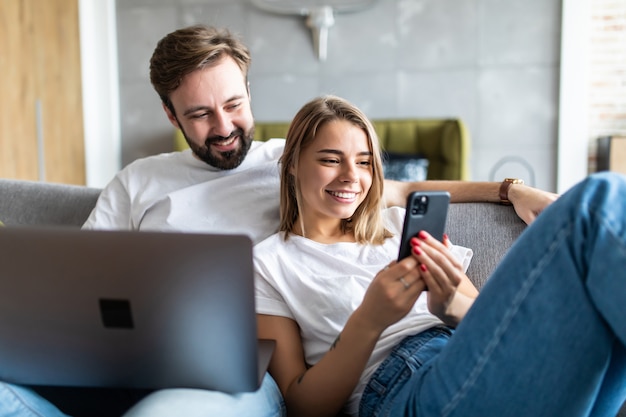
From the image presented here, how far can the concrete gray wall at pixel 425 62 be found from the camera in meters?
3.85

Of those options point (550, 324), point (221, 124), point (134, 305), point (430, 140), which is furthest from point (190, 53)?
point (430, 140)

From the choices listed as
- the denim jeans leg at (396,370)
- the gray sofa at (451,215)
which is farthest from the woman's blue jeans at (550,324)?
the gray sofa at (451,215)

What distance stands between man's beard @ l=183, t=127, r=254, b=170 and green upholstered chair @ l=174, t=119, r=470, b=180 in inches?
85.4

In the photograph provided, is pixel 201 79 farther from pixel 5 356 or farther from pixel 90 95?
pixel 90 95

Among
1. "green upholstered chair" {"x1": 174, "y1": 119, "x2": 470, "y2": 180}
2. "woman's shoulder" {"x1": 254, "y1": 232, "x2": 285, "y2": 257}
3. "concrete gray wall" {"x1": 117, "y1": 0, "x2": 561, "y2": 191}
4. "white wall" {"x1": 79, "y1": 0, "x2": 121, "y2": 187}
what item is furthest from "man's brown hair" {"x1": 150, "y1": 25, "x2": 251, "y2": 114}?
"white wall" {"x1": 79, "y1": 0, "x2": 121, "y2": 187}

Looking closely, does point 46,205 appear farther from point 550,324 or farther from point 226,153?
point 550,324

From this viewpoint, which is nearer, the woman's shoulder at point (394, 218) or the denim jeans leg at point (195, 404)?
the denim jeans leg at point (195, 404)

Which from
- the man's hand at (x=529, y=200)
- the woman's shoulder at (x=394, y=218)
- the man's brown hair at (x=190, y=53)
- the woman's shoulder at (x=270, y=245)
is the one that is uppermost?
the man's brown hair at (x=190, y=53)

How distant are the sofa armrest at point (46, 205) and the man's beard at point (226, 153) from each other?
0.38 meters

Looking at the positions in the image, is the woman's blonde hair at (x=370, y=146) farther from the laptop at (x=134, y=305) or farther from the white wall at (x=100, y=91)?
the white wall at (x=100, y=91)

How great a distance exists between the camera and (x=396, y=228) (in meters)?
1.44

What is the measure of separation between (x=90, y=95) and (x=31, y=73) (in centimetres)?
77

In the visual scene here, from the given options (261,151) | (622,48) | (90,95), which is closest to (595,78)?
(622,48)

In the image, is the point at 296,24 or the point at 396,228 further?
the point at 296,24
